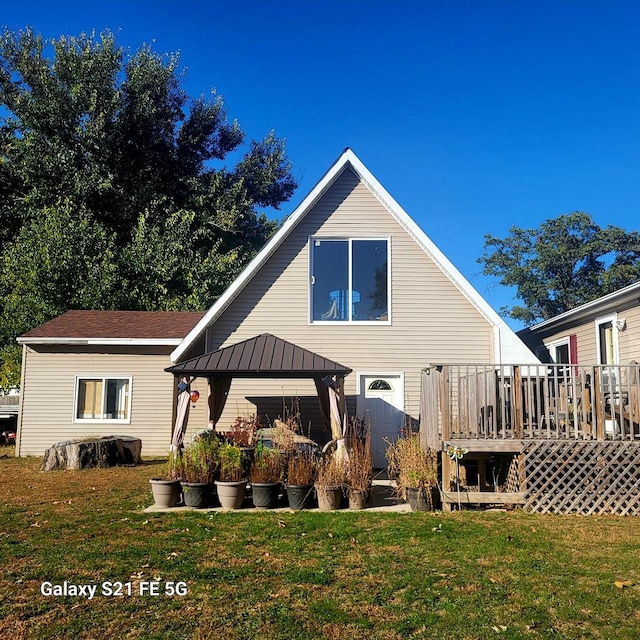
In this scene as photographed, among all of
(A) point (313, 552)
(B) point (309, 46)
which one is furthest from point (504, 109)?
(A) point (313, 552)

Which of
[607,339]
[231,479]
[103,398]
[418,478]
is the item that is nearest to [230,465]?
[231,479]

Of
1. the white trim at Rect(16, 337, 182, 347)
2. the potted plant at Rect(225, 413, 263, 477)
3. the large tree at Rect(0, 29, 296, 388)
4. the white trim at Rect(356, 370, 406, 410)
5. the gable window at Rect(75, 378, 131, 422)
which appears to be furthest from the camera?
the large tree at Rect(0, 29, 296, 388)

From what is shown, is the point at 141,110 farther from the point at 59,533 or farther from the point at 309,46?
the point at 59,533

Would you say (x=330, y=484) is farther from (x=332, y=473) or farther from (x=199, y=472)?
(x=199, y=472)

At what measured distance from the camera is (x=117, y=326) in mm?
16516

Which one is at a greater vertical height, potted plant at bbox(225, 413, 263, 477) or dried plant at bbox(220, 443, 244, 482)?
potted plant at bbox(225, 413, 263, 477)

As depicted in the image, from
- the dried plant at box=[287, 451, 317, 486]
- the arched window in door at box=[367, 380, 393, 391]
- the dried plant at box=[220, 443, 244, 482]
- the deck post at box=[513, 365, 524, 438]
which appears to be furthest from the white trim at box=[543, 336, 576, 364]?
the dried plant at box=[220, 443, 244, 482]

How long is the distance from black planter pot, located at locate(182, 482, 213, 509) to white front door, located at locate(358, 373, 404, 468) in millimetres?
5208

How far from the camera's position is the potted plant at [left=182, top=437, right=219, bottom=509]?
8.62 meters

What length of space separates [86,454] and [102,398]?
8.73ft

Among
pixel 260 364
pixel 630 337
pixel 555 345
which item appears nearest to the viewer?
pixel 260 364

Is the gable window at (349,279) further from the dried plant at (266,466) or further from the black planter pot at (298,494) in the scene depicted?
the black planter pot at (298,494)

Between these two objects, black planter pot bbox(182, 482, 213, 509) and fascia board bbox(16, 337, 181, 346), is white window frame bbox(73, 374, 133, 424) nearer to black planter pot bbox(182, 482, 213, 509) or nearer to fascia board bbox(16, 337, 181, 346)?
fascia board bbox(16, 337, 181, 346)

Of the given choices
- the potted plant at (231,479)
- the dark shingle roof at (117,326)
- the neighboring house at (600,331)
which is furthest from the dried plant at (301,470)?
the dark shingle roof at (117,326)
